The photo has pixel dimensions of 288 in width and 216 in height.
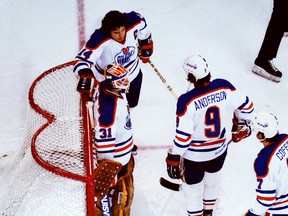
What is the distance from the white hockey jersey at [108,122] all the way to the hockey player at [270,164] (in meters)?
0.59

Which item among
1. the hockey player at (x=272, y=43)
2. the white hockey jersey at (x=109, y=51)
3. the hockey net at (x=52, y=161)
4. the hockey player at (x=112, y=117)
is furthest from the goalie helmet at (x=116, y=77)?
the hockey player at (x=272, y=43)

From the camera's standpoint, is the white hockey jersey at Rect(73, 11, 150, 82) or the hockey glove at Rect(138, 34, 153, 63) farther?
the hockey glove at Rect(138, 34, 153, 63)

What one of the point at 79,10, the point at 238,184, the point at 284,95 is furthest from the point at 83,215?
the point at 79,10

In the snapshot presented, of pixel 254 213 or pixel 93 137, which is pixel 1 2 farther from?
pixel 254 213

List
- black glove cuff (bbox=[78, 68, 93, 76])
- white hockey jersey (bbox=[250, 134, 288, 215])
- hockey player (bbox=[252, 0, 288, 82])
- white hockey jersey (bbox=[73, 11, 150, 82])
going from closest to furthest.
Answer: white hockey jersey (bbox=[250, 134, 288, 215]) → black glove cuff (bbox=[78, 68, 93, 76]) → white hockey jersey (bbox=[73, 11, 150, 82]) → hockey player (bbox=[252, 0, 288, 82])

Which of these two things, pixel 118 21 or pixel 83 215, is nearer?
pixel 83 215

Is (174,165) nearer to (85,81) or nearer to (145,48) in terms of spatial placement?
(85,81)

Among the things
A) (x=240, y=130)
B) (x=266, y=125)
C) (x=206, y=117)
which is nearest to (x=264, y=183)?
(x=266, y=125)

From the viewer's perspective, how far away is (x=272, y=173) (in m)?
2.53

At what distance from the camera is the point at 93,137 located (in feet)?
9.19

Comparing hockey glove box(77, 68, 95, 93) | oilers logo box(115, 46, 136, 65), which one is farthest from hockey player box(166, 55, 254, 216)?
oilers logo box(115, 46, 136, 65)

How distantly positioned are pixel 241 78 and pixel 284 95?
1.10 feet

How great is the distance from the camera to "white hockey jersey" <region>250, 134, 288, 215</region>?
2.53 meters

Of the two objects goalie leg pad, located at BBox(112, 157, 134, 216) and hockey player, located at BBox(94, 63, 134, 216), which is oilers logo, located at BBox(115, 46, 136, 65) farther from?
goalie leg pad, located at BBox(112, 157, 134, 216)
